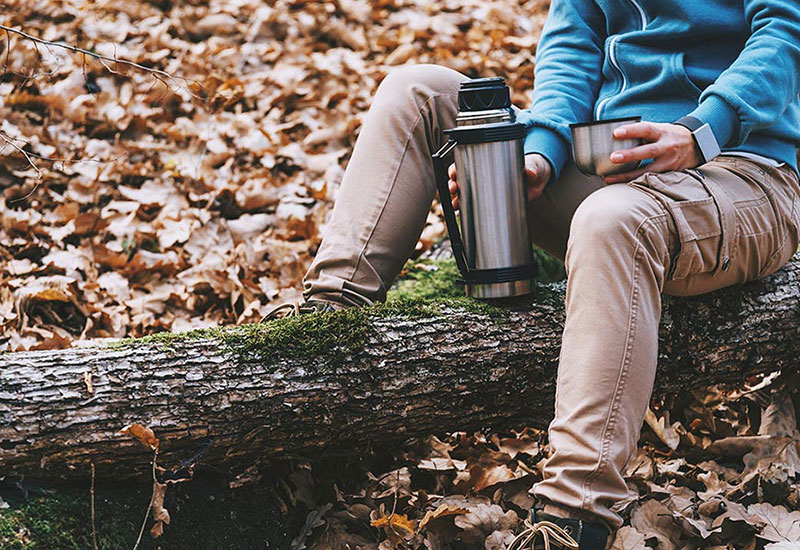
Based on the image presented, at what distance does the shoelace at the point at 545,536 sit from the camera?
1.76m

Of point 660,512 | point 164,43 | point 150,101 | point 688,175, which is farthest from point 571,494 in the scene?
point 164,43

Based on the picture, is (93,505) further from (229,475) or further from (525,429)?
(525,429)

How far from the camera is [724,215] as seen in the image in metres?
2.02

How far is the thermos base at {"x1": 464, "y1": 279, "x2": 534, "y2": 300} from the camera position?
2268 millimetres

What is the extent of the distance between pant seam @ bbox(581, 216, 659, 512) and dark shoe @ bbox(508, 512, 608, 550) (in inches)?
1.9

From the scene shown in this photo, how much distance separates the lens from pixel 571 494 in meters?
1.78

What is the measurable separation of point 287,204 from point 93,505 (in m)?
2.23

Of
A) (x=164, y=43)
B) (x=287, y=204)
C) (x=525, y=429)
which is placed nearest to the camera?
(x=525, y=429)

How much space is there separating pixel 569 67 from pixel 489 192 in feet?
1.94

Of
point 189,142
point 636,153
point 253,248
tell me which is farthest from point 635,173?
point 189,142

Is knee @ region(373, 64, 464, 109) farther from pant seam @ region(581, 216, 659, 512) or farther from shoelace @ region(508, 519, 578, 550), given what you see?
shoelace @ region(508, 519, 578, 550)

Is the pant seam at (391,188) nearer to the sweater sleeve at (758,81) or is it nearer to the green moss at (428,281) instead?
the green moss at (428,281)

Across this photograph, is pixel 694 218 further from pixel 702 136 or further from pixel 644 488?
pixel 644 488

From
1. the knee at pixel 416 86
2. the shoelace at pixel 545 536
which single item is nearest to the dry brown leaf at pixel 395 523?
the shoelace at pixel 545 536
